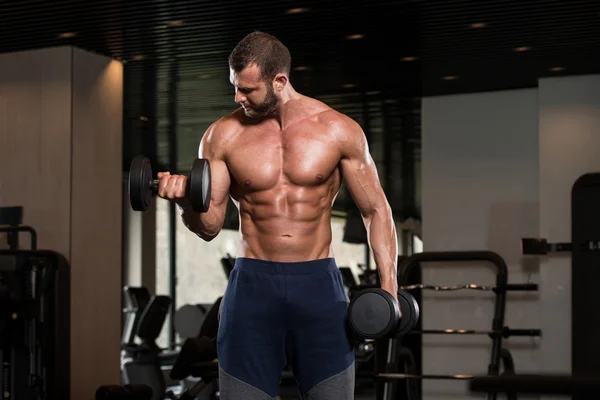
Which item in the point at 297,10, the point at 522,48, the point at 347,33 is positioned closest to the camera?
the point at 297,10

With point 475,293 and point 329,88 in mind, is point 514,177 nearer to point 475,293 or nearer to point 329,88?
point 475,293

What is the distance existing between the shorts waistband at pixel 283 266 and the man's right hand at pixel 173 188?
0.29 m

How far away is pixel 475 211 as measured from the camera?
6914mm

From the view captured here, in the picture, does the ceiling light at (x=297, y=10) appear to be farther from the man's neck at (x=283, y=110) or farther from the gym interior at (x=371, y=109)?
the man's neck at (x=283, y=110)

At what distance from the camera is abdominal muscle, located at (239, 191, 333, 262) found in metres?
2.54

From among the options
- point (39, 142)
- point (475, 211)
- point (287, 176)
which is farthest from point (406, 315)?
point (475, 211)

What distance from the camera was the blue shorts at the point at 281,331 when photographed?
2.51m

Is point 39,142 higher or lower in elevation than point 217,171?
higher

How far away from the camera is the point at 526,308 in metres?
6.68

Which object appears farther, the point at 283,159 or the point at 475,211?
the point at 475,211

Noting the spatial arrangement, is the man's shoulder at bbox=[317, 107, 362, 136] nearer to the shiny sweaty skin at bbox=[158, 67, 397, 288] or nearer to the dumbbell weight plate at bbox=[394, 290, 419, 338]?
the shiny sweaty skin at bbox=[158, 67, 397, 288]

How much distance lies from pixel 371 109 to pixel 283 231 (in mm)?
5578

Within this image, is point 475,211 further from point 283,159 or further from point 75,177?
point 283,159

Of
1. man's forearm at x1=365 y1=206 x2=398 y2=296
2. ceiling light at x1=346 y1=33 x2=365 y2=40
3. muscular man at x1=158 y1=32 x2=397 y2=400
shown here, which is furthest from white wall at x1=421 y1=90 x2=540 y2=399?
muscular man at x1=158 y1=32 x2=397 y2=400
